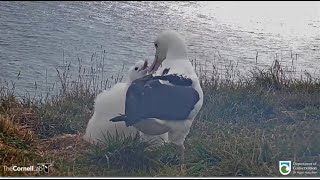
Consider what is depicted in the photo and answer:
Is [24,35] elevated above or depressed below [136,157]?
above

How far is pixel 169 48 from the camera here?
3.60 m

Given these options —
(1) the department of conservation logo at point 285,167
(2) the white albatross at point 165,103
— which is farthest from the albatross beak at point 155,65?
(1) the department of conservation logo at point 285,167

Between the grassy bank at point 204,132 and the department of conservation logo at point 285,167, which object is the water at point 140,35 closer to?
the grassy bank at point 204,132

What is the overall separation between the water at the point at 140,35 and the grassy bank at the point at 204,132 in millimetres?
153

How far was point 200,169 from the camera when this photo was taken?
330 centimetres

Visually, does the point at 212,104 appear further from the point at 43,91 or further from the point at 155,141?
the point at 43,91

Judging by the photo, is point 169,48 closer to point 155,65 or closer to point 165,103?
point 155,65

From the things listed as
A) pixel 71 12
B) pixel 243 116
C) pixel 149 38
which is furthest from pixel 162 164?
pixel 71 12

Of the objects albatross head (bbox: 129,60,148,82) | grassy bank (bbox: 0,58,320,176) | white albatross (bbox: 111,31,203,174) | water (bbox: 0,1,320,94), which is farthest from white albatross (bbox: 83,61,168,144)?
water (bbox: 0,1,320,94)

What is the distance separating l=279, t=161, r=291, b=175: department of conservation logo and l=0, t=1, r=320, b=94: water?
4.18ft

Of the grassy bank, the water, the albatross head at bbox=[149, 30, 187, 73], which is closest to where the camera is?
the grassy bank

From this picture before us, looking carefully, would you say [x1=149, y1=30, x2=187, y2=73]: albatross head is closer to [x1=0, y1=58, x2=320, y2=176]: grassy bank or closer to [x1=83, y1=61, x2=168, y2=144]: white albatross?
[x1=83, y1=61, x2=168, y2=144]: white albatross

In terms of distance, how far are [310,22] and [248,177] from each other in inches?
59.2

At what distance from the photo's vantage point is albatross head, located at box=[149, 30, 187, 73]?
360 cm
